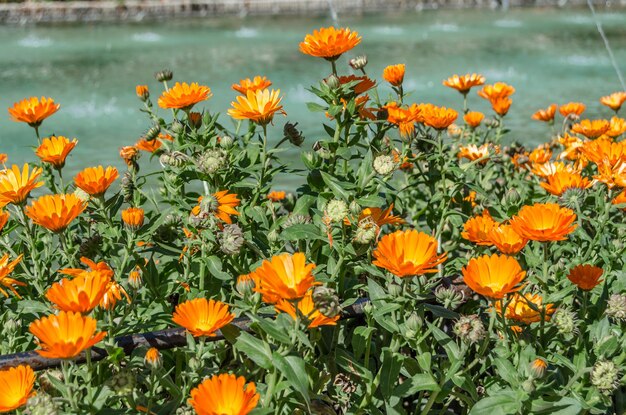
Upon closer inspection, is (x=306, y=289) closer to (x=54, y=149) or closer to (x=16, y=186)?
(x=16, y=186)

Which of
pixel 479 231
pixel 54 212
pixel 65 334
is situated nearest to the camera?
pixel 65 334

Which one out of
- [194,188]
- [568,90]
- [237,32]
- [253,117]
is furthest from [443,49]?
[253,117]

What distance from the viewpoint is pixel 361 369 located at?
1400mm

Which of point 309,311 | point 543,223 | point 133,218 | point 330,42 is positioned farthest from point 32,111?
point 543,223

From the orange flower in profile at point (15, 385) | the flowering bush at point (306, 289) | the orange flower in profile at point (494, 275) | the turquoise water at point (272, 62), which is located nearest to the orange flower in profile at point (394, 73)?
the flowering bush at point (306, 289)

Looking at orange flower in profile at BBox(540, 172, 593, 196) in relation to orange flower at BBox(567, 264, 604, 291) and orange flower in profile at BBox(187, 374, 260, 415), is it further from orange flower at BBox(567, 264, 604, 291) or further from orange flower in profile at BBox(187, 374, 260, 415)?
orange flower in profile at BBox(187, 374, 260, 415)

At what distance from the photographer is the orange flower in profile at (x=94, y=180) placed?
1.54 m

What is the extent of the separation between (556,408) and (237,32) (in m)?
11.0

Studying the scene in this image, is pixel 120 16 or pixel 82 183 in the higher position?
pixel 82 183

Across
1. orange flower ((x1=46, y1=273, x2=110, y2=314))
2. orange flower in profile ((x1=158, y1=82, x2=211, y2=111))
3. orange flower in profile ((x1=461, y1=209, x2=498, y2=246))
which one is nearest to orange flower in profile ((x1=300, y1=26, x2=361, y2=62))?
orange flower in profile ((x1=158, y1=82, x2=211, y2=111))

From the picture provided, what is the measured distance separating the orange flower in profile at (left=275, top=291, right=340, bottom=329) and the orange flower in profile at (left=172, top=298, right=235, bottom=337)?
10cm

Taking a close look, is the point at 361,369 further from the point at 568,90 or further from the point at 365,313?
the point at 568,90

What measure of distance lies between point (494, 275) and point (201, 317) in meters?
0.52

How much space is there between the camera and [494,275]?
1377mm
